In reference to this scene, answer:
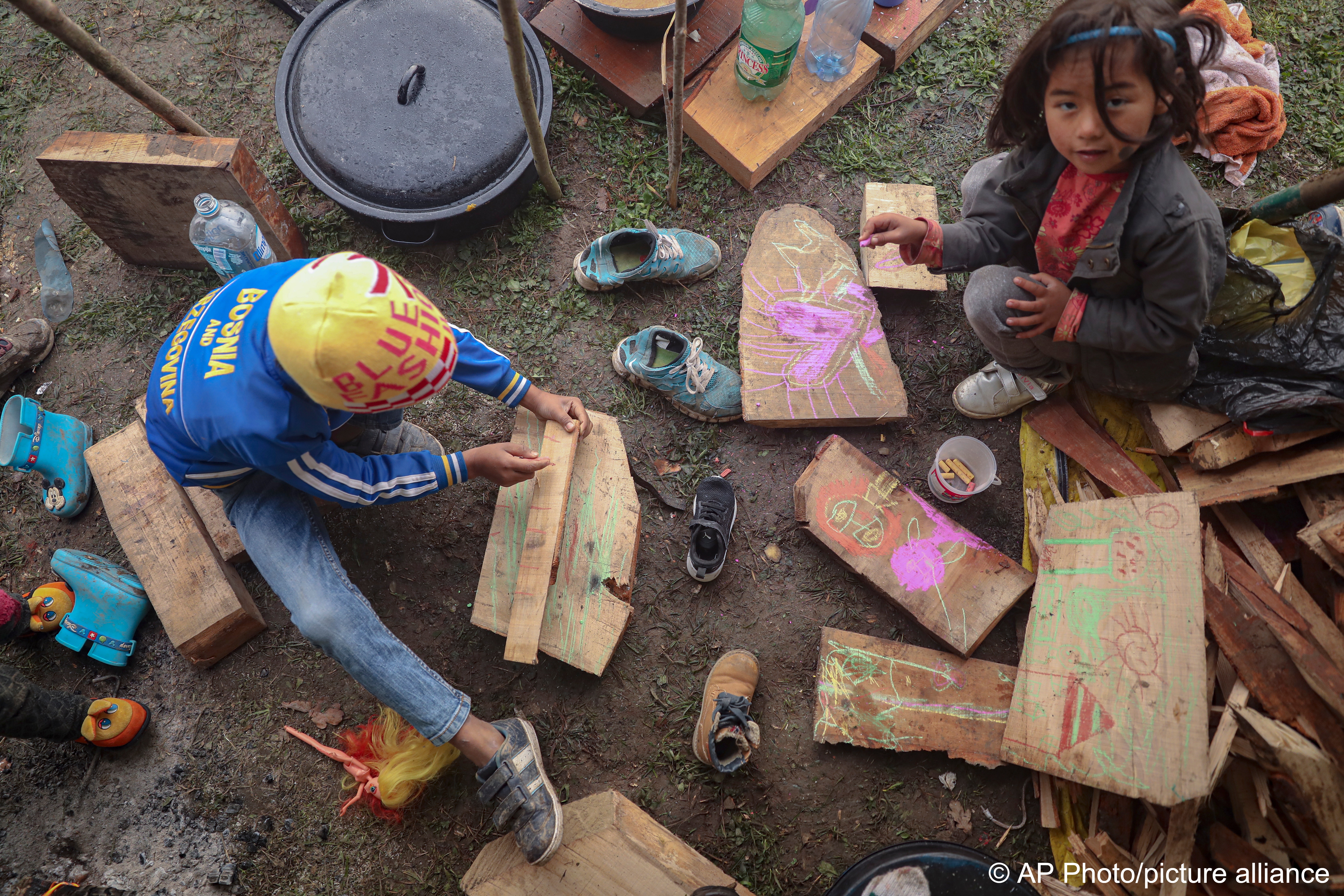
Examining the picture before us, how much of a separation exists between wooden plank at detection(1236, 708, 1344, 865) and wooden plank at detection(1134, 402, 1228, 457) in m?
1.01

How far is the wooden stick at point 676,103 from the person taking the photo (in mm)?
2561

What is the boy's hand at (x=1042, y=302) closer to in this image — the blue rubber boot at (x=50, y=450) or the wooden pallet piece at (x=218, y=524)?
the wooden pallet piece at (x=218, y=524)

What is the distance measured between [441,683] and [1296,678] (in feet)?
9.03

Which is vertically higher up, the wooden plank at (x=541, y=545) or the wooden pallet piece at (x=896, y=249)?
the wooden pallet piece at (x=896, y=249)

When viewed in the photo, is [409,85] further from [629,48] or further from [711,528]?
[711,528]

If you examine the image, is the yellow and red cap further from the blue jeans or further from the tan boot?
the tan boot

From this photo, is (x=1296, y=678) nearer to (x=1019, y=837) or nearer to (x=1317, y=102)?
(x=1019, y=837)

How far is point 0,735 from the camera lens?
8.00ft

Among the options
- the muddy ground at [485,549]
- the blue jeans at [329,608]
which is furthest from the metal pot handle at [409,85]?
the blue jeans at [329,608]

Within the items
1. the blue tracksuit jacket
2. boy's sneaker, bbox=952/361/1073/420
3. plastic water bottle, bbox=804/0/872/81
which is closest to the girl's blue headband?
boy's sneaker, bbox=952/361/1073/420

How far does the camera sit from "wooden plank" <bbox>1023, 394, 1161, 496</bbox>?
266 cm

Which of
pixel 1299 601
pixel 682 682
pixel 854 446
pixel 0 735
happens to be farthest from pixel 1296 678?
pixel 0 735

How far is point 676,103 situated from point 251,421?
6.57ft

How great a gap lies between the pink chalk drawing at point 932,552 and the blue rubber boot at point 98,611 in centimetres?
297
